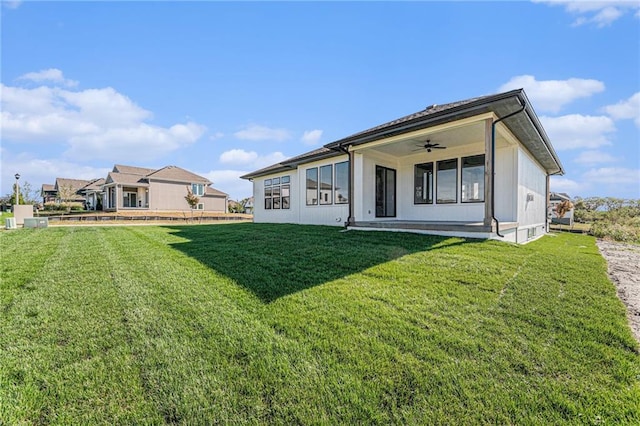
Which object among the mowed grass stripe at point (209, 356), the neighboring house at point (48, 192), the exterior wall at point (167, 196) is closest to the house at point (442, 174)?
the mowed grass stripe at point (209, 356)

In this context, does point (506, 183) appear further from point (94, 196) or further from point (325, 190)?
point (94, 196)

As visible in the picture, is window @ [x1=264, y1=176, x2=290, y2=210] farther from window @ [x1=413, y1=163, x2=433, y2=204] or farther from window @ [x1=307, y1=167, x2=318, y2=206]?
window @ [x1=413, y1=163, x2=433, y2=204]

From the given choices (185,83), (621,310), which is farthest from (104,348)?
(185,83)

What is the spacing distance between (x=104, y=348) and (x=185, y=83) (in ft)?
38.8

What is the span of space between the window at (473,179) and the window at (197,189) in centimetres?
2904

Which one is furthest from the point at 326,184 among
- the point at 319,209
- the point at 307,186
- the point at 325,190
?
the point at 307,186

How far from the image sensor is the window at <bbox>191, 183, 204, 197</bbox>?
31.9 m

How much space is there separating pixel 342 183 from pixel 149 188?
2560cm

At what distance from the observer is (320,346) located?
8.47 feet

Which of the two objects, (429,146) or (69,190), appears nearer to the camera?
(429,146)

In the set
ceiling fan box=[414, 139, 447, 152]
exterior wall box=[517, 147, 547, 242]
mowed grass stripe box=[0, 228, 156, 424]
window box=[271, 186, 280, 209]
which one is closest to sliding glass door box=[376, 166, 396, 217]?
ceiling fan box=[414, 139, 447, 152]

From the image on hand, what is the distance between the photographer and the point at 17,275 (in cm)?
466

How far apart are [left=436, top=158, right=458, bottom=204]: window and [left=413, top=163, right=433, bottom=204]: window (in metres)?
0.29

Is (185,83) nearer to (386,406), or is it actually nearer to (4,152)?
(4,152)
